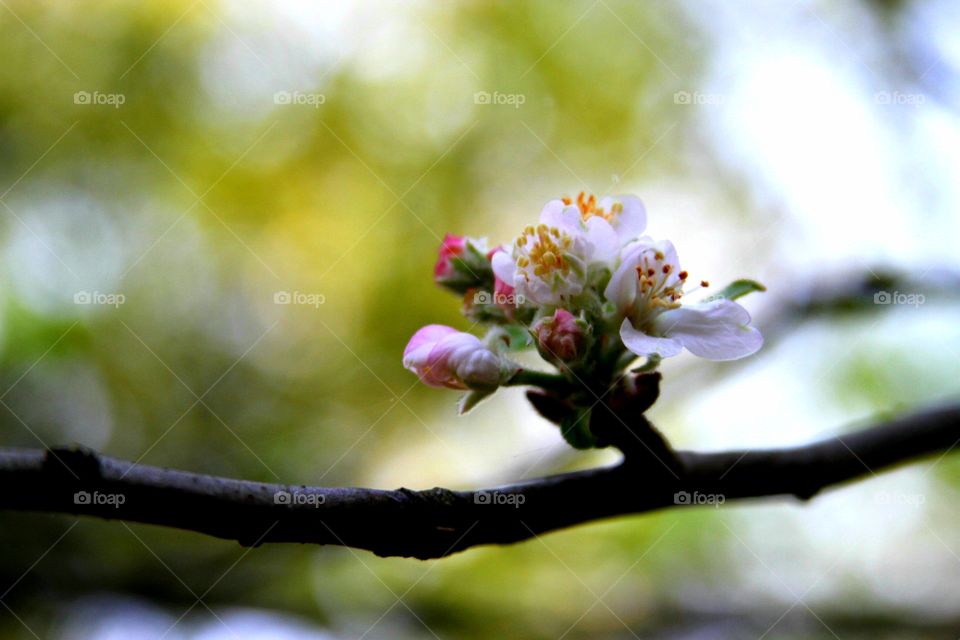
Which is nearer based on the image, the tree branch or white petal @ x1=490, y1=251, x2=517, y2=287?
the tree branch

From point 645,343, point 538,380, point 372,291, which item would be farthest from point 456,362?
point 372,291

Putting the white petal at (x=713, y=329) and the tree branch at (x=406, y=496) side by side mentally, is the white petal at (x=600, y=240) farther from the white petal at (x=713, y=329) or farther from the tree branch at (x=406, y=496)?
the tree branch at (x=406, y=496)

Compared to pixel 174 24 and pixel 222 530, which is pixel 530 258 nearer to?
pixel 222 530

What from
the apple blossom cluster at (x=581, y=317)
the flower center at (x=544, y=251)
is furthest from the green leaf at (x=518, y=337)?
the flower center at (x=544, y=251)

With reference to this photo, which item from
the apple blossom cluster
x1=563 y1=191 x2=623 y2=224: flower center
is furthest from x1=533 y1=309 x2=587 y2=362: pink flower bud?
x1=563 y1=191 x2=623 y2=224: flower center

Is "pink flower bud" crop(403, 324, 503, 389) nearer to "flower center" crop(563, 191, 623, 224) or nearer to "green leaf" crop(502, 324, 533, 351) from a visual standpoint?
"green leaf" crop(502, 324, 533, 351)

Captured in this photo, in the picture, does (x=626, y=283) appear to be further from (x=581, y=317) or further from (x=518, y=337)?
(x=518, y=337)

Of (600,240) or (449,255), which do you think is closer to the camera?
(600,240)
